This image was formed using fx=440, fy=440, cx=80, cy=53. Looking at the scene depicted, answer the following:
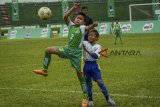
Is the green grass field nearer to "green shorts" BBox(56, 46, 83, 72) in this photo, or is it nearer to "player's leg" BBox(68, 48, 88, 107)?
"player's leg" BBox(68, 48, 88, 107)

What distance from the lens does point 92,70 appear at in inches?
416

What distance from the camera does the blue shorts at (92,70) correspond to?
10547mm

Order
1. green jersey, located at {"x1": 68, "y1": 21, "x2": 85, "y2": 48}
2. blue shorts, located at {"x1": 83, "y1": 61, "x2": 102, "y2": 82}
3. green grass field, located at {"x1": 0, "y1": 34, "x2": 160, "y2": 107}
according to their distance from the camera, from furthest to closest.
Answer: green grass field, located at {"x1": 0, "y1": 34, "x2": 160, "y2": 107} < blue shorts, located at {"x1": 83, "y1": 61, "x2": 102, "y2": 82} < green jersey, located at {"x1": 68, "y1": 21, "x2": 85, "y2": 48}

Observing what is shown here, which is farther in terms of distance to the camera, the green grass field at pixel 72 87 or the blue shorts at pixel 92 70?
the green grass field at pixel 72 87

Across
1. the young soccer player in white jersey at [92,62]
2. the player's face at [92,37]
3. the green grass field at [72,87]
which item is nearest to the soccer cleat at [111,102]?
the young soccer player in white jersey at [92,62]

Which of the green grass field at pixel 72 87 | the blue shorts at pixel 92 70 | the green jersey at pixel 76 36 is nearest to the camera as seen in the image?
the green jersey at pixel 76 36

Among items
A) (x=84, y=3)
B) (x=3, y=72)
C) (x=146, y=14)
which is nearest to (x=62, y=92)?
(x=3, y=72)

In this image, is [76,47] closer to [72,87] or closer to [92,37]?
[92,37]

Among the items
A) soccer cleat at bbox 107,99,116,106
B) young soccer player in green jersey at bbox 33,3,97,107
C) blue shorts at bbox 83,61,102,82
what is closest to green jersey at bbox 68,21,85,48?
young soccer player in green jersey at bbox 33,3,97,107

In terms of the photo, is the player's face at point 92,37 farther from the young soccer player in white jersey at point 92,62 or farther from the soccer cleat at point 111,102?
the soccer cleat at point 111,102

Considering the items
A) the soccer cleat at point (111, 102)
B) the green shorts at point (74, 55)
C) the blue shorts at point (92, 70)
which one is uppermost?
the green shorts at point (74, 55)

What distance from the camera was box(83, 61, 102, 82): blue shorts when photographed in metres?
10.5

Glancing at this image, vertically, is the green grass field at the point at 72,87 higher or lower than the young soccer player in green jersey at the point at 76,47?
lower

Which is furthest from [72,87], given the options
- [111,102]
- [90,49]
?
[90,49]
